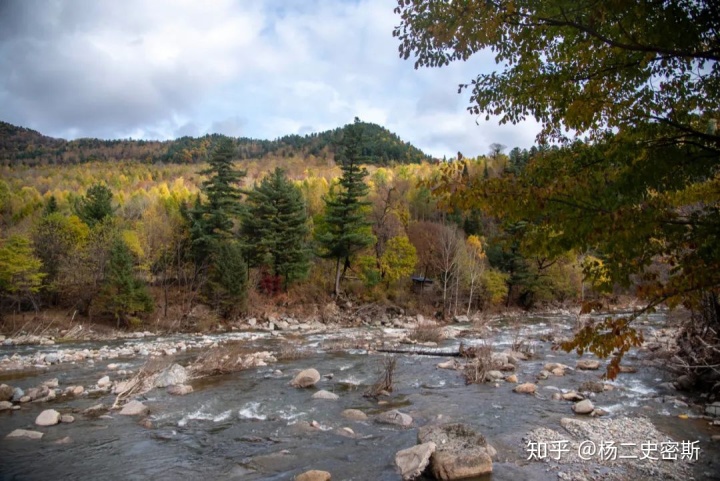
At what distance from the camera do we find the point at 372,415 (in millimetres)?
11234

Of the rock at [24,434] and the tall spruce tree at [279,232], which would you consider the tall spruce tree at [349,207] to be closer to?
the tall spruce tree at [279,232]

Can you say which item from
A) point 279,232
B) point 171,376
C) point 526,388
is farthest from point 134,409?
point 279,232

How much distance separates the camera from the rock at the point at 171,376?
1380 cm

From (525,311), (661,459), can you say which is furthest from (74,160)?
(661,459)

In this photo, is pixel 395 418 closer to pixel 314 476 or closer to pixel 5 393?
pixel 314 476

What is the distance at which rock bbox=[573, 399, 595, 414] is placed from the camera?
440 inches

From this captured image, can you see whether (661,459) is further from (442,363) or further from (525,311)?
(525,311)

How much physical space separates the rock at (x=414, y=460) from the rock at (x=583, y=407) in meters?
5.32

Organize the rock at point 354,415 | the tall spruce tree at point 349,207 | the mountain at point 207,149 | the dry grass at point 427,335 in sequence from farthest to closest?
the mountain at point 207,149, the tall spruce tree at point 349,207, the dry grass at point 427,335, the rock at point 354,415

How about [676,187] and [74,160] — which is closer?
[676,187]

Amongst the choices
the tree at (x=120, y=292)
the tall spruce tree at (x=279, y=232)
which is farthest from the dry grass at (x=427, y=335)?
the tree at (x=120, y=292)

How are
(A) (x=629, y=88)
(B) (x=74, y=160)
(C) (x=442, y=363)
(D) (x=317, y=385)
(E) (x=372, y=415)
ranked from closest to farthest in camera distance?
(A) (x=629, y=88) → (E) (x=372, y=415) → (D) (x=317, y=385) → (C) (x=442, y=363) → (B) (x=74, y=160)

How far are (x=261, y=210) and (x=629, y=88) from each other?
1540 inches

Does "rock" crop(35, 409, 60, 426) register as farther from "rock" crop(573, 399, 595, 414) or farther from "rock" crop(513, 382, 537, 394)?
"rock" crop(573, 399, 595, 414)
